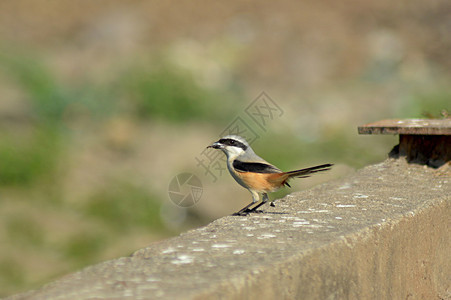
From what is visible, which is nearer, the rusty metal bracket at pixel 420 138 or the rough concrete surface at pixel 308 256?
the rough concrete surface at pixel 308 256

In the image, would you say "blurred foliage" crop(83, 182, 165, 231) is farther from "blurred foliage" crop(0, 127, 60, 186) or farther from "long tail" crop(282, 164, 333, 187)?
"long tail" crop(282, 164, 333, 187)

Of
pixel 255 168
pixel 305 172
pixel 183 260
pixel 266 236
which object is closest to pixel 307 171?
pixel 305 172

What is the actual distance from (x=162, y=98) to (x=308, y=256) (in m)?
8.45

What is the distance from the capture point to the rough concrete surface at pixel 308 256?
→ 1905 mm

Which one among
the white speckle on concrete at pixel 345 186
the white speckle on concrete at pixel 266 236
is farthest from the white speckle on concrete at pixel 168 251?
the white speckle on concrete at pixel 345 186

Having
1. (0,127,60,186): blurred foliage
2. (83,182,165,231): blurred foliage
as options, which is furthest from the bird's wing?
(0,127,60,186): blurred foliage

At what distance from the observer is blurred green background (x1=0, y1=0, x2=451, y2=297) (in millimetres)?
7871

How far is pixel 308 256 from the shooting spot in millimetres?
2158

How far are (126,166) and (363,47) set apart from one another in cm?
730

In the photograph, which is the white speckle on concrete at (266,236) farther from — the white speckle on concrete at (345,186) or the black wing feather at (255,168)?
the white speckle on concrete at (345,186)

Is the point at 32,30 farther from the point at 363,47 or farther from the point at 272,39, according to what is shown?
the point at 363,47

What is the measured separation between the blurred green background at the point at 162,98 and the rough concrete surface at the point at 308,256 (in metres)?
1.68

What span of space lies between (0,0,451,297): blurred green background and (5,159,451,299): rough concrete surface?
5.53 ft

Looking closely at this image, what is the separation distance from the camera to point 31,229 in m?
7.54
